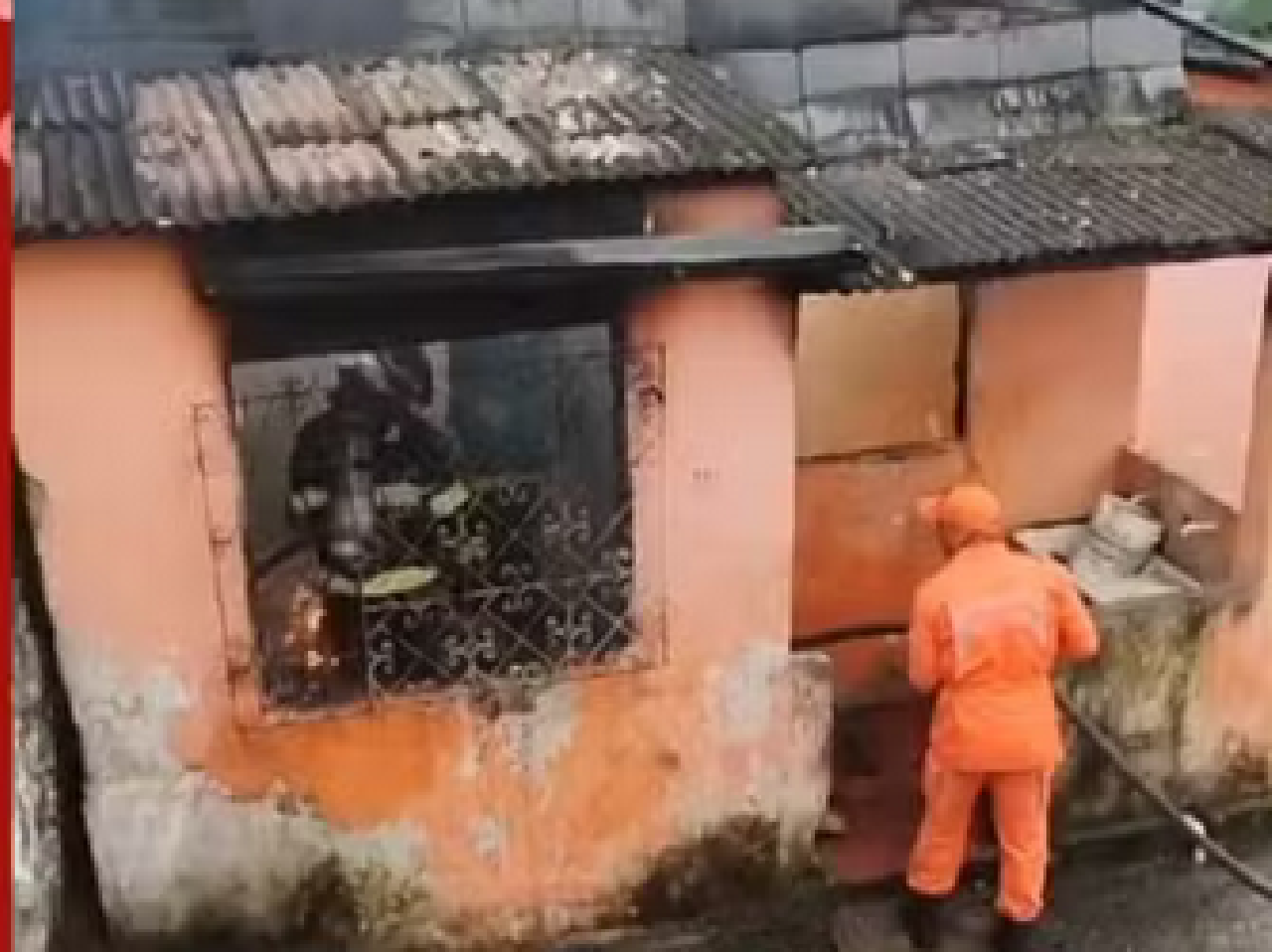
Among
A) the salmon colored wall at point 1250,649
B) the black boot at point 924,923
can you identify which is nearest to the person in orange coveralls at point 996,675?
the black boot at point 924,923

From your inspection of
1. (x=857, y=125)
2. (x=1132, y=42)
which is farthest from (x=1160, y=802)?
(x=1132, y=42)

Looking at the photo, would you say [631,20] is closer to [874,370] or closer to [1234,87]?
[874,370]

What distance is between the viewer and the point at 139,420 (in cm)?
611

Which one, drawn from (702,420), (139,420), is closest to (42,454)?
(139,420)

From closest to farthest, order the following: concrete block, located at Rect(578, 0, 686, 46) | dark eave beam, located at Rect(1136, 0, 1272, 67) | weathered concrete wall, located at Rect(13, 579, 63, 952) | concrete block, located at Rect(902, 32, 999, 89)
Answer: weathered concrete wall, located at Rect(13, 579, 63, 952) < concrete block, located at Rect(578, 0, 686, 46) < dark eave beam, located at Rect(1136, 0, 1272, 67) < concrete block, located at Rect(902, 32, 999, 89)

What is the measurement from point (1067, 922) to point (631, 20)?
4.20 m

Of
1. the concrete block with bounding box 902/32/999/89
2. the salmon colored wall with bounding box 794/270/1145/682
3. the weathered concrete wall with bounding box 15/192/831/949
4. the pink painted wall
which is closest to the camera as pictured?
the weathered concrete wall with bounding box 15/192/831/949

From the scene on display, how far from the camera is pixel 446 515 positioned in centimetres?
660

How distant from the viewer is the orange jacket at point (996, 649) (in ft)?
22.1

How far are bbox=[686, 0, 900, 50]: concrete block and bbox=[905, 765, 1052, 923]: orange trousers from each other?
319 centimetres

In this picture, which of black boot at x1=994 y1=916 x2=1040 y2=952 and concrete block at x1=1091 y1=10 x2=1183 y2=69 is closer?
black boot at x1=994 y1=916 x2=1040 y2=952

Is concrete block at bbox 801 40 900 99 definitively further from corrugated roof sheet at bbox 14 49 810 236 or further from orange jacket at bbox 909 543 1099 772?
orange jacket at bbox 909 543 1099 772

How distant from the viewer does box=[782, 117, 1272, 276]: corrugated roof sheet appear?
6.82 metres

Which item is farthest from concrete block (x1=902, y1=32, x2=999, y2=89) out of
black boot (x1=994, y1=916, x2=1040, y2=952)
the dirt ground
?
black boot (x1=994, y1=916, x2=1040, y2=952)
